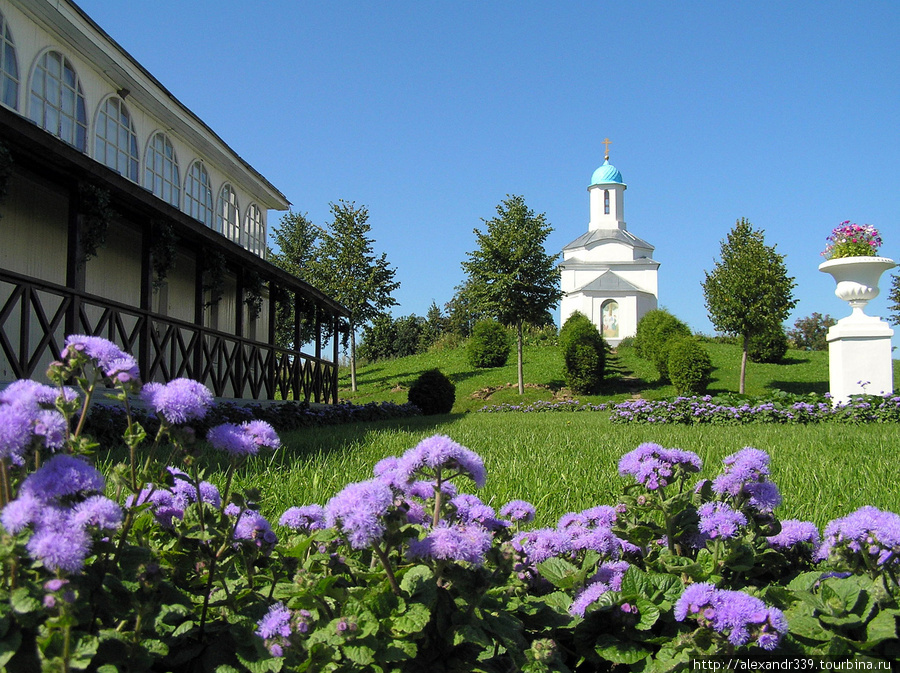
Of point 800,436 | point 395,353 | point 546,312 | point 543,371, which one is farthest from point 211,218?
point 395,353

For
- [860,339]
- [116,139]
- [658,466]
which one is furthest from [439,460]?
[860,339]

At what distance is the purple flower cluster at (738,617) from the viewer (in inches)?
59.1

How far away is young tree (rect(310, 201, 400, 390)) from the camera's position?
1068 inches

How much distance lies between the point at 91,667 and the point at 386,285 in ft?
87.3

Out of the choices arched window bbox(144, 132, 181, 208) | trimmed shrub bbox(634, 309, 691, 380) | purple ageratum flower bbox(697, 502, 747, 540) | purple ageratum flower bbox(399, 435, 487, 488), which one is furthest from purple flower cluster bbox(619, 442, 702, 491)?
trimmed shrub bbox(634, 309, 691, 380)

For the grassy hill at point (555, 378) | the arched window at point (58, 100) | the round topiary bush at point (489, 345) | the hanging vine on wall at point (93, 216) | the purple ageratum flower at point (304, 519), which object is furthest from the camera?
the round topiary bush at point (489, 345)

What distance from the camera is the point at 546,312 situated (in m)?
25.9

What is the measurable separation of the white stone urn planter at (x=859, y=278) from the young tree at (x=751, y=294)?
1132 cm

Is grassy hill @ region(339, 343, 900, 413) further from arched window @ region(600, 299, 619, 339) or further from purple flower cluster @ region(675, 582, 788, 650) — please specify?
purple flower cluster @ region(675, 582, 788, 650)

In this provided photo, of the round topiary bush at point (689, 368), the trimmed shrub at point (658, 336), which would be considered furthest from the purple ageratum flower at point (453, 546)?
the trimmed shrub at point (658, 336)

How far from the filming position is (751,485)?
6.95 ft

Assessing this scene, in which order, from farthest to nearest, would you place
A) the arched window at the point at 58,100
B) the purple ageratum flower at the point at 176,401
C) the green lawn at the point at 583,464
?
the arched window at the point at 58,100
the green lawn at the point at 583,464
the purple ageratum flower at the point at 176,401

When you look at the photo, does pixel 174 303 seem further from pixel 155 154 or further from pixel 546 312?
pixel 546 312

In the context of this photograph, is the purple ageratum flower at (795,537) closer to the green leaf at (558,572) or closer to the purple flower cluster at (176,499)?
the green leaf at (558,572)
